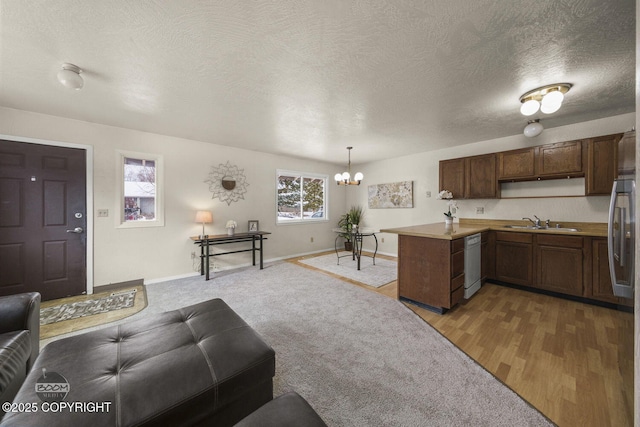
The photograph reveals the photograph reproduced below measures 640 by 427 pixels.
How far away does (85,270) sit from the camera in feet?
10.3

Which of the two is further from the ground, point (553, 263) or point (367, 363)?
point (553, 263)

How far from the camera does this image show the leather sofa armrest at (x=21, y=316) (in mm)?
1352

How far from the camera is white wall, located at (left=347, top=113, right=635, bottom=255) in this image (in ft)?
10.1

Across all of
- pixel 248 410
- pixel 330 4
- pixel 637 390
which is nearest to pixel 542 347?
pixel 637 390

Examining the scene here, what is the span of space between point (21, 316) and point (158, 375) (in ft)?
4.08

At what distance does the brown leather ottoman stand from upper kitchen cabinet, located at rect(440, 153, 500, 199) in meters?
4.24

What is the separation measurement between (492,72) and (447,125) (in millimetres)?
1344

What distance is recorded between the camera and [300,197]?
5621 mm

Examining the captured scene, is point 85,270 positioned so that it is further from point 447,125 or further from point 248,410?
point 447,125

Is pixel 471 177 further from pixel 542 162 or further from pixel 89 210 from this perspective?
pixel 89 210

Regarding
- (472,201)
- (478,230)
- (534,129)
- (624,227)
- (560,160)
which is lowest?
(478,230)

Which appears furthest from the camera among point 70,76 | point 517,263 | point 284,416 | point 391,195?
point 391,195

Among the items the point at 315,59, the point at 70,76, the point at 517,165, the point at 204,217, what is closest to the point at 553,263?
the point at 517,165

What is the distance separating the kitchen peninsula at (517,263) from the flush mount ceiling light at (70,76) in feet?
11.0
